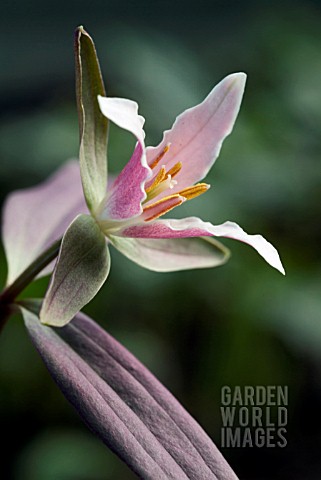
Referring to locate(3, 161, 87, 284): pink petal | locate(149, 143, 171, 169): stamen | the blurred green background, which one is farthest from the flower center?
the blurred green background

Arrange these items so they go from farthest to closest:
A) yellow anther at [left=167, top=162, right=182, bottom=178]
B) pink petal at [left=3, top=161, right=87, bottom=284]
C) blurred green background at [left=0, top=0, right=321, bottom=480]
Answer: blurred green background at [left=0, top=0, right=321, bottom=480] → pink petal at [left=3, top=161, right=87, bottom=284] → yellow anther at [left=167, top=162, right=182, bottom=178]

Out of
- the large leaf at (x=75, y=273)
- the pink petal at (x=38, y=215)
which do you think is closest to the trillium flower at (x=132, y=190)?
the large leaf at (x=75, y=273)

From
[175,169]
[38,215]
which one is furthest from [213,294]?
[175,169]

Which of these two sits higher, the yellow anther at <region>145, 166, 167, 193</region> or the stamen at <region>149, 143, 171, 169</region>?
the stamen at <region>149, 143, 171, 169</region>

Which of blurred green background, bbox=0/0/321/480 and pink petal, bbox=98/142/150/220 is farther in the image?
blurred green background, bbox=0/0/321/480

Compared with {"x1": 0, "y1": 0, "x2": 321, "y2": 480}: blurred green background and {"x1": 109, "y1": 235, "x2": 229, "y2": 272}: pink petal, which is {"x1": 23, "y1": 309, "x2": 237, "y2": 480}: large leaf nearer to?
{"x1": 109, "y1": 235, "x2": 229, "y2": 272}: pink petal

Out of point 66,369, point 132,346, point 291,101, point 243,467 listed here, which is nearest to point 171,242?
point 66,369
